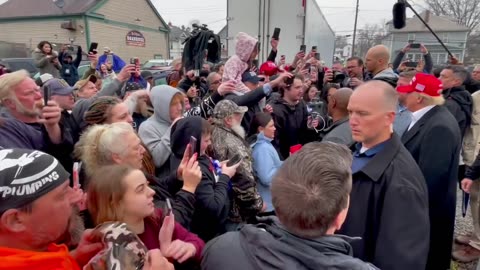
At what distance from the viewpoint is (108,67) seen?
624 cm

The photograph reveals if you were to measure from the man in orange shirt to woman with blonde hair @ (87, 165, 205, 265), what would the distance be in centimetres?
30

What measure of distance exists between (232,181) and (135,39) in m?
30.6

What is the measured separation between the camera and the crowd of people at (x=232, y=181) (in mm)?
1277

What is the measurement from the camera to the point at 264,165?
3477 mm

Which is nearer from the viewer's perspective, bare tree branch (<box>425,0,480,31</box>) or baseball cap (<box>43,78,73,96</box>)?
baseball cap (<box>43,78,73,96</box>)

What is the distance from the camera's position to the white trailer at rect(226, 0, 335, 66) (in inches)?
303

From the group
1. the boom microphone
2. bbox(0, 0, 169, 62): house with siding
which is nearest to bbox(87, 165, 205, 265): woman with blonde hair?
the boom microphone

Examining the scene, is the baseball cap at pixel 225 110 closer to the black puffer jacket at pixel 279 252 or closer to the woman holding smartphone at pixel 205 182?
the woman holding smartphone at pixel 205 182

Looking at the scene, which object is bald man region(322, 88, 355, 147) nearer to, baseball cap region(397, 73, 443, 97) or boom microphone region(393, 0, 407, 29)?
baseball cap region(397, 73, 443, 97)

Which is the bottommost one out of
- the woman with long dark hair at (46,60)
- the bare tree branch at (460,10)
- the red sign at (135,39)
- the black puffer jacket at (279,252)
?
the black puffer jacket at (279,252)

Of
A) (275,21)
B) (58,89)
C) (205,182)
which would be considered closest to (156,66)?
(275,21)

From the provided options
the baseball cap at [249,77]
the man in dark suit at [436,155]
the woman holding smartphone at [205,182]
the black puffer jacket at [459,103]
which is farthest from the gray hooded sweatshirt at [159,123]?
the black puffer jacket at [459,103]

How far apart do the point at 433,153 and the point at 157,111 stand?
2537 mm

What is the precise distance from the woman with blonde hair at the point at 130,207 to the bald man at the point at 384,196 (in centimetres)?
98
